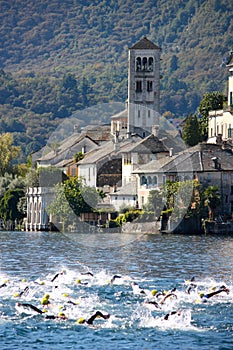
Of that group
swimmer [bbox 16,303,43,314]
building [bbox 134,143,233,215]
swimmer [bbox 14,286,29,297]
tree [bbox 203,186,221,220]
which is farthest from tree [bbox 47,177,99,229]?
swimmer [bbox 16,303,43,314]

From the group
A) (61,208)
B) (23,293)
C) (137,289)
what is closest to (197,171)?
(61,208)

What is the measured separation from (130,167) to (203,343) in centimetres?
13968

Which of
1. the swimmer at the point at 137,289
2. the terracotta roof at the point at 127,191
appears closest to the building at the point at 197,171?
the terracotta roof at the point at 127,191

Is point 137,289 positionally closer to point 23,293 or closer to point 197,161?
point 23,293

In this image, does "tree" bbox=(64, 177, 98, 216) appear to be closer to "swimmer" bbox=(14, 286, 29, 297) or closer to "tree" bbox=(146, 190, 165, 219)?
"tree" bbox=(146, 190, 165, 219)

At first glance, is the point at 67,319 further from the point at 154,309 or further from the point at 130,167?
the point at 130,167

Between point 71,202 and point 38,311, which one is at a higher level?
point 71,202

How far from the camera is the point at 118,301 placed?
2867 inches

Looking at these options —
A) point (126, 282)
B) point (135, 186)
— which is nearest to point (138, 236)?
point (135, 186)

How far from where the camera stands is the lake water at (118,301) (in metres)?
60.6

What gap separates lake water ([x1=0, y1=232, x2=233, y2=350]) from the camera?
60625mm

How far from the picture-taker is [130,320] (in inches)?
2571

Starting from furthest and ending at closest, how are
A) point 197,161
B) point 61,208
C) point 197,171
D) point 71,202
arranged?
1. point 61,208
2. point 71,202
3. point 197,161
4. point 197,171

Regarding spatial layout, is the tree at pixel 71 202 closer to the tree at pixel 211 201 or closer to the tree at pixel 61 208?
the tree at pixel 61 208
